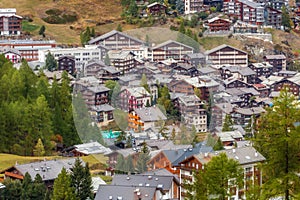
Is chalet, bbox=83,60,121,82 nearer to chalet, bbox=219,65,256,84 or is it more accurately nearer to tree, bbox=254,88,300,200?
tree, bbox=254,88,300,200

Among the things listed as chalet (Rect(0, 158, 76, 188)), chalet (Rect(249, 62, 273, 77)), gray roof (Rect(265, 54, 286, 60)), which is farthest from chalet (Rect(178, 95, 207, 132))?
gray roof (Rect(265, 54, 286, 60))

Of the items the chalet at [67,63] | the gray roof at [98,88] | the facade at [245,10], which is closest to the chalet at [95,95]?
the gray roof at [98,88]

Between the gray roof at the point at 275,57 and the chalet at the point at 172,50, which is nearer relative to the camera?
the chalet at the point at 172,50

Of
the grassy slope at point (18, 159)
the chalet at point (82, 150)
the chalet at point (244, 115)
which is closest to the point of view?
the chalet at point (82, 150)

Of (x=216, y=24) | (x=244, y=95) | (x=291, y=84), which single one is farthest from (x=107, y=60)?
(x=216, y=24)

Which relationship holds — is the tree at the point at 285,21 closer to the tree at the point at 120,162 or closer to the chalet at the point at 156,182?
the chalet at the point at 156,182

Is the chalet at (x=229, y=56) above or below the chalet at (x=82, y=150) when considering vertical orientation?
above

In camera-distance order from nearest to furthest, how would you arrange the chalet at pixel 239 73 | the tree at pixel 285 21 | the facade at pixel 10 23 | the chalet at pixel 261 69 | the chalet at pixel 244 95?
the chalet at pixel 244 95 < the chalet at pixel 239 73 < the chalet at pixel 261 69 < the facade at pixel 10 23 < the tree at pixel 285 21

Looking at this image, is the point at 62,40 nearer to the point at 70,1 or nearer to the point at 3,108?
the point at 70,1

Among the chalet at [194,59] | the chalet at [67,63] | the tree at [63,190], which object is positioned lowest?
the tree at [63,190]
